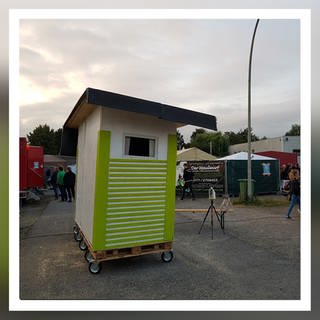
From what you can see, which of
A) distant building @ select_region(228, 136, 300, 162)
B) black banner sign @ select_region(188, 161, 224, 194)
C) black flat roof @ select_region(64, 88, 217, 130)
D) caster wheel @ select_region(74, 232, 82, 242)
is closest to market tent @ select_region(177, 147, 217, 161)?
black banner sign @ select_region(188, 161, 224, 194)

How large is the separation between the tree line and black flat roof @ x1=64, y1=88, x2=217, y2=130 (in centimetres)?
1667

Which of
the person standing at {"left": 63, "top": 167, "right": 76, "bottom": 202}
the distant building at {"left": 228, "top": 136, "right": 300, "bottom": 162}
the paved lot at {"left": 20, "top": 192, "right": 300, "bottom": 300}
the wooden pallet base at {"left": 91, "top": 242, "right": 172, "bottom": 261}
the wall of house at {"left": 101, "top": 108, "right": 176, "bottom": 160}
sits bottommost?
the paved lot at {"left": 20, "top": 192, "right": 300, "bottom": 300}

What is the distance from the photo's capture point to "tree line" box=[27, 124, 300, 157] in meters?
39.2

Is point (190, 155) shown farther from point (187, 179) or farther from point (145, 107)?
point (145, 107)

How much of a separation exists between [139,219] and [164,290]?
1218mm

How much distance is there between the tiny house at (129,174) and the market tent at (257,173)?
34.4 feet

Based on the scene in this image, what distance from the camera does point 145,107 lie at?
432 cm

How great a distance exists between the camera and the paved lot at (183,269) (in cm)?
399

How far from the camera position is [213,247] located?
6.07m

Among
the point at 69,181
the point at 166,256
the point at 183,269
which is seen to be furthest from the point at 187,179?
the point at 183,269

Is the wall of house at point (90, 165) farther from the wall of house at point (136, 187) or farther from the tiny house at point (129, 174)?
the wall of house at point (136, 187)

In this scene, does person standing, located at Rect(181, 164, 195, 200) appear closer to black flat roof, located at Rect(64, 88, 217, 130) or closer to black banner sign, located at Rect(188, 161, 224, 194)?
black banner sign, located at Rect(188, 161, 224, 194)

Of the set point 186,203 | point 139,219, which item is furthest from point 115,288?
point 186,203

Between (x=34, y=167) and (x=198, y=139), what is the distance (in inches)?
1894
